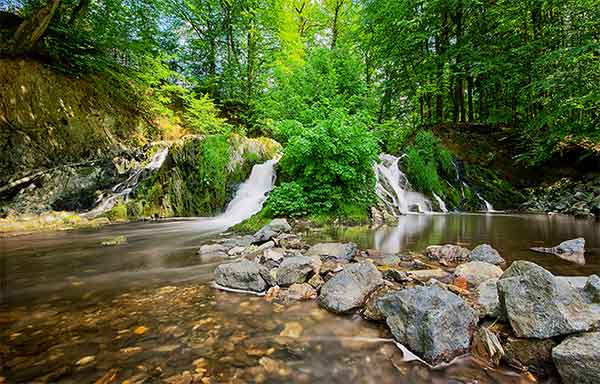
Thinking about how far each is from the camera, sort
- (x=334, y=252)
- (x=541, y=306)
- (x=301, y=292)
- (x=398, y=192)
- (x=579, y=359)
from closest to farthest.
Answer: (x=579, y=359) < (x=541, y=306) < (x=301, y=292) < (x=334, y=252) < (x=398, y=192)

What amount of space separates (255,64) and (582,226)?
1606 centimetres

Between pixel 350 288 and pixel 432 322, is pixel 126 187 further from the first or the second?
pixel 432 322

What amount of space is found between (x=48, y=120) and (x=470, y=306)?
12.2 m

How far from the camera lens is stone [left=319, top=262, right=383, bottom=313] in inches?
109

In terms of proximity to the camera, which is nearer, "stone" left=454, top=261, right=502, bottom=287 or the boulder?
"stone" left=454, top=261, right=502, bottom=287

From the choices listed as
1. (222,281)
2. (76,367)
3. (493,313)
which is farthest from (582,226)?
(76,367)

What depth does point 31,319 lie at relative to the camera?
2561 millimetres

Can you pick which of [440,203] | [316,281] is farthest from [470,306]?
[440,203]

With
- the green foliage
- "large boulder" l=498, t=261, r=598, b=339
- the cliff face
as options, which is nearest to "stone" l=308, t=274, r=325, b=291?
"large boulder" l=498, t=261, r=598, b=339

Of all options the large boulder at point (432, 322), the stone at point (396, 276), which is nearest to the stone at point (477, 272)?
the stone at point (396, 276)

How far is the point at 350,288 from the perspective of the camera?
2.88m

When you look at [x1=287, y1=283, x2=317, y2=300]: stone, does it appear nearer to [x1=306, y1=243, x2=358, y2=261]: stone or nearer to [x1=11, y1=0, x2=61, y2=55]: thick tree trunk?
[x1=306, y1=243, x2=358, y2=261]: stone

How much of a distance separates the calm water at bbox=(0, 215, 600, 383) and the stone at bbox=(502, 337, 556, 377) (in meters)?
0.11

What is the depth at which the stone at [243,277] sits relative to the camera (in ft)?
10.8
